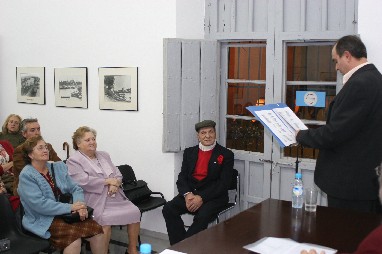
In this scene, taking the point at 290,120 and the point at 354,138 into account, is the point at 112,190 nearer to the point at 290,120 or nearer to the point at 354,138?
the point at 290,120

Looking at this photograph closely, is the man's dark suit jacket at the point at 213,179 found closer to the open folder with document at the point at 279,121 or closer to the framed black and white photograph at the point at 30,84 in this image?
the open folder with document at the point at 279,121

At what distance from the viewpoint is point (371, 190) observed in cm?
332

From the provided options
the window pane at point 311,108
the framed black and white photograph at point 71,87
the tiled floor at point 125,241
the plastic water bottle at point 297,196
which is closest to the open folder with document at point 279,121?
the plastic water bottle at point 297,196

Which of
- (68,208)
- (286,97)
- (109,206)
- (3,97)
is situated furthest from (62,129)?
(286,97)

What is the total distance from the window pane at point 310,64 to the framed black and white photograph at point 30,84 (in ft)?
11.8

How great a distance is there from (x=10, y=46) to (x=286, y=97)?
14.4 feet

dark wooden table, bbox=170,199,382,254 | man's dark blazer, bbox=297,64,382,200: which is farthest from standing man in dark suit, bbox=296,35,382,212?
dark wooden table, bbox=170,199,382,254

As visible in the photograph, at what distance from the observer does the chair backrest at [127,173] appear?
5543 mm

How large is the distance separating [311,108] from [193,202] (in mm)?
1574

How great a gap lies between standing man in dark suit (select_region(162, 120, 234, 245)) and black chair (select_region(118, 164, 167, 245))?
191mm

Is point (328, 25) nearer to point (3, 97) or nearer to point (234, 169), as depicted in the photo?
→ point (234, 169)

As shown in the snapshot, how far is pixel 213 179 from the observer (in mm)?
5109

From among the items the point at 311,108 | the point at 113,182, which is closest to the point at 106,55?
the point at 113,182

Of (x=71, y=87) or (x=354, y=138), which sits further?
(x=71, y=87)
